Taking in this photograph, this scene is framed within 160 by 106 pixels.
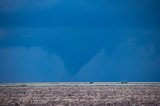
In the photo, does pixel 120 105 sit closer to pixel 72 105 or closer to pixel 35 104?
pixel 72 105

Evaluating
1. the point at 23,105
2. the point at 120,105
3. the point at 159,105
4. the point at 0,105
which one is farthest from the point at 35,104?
the point at 159,105

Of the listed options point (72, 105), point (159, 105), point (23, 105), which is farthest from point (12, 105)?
point (159, 105)

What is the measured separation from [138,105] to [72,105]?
261 inches

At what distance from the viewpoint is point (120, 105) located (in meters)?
26.8

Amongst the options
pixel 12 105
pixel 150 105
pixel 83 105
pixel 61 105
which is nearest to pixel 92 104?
pixel 83 105

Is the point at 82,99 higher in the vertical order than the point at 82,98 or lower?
lower

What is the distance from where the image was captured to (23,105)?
2723cm

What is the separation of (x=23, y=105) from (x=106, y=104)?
853 cm

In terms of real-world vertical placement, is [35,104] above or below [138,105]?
above

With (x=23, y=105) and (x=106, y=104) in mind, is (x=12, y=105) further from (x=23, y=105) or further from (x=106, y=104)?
(x=106, y=104)

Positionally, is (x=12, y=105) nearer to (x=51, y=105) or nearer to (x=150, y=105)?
(x=51, y=105)

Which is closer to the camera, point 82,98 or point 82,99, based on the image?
point 82,99

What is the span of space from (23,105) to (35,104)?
1516mm

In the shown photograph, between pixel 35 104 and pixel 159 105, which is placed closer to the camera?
pixel 159 105
